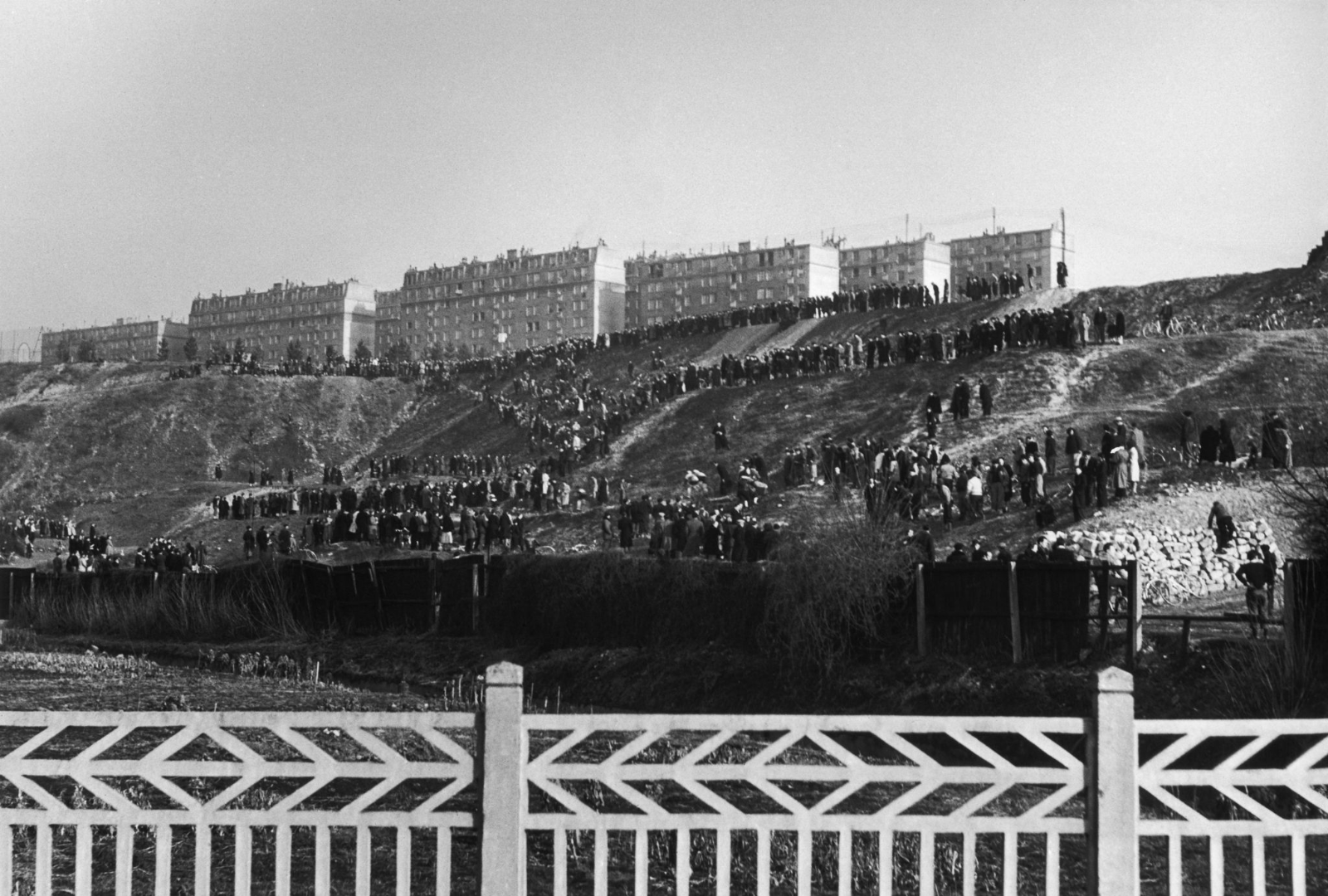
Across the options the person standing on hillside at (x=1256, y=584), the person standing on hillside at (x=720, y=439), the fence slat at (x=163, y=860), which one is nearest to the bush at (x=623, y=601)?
the person standing on hillside at (x=1256, y=584)

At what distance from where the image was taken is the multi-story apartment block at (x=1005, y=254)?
131m

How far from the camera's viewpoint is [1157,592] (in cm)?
2755

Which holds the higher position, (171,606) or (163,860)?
(163,860)

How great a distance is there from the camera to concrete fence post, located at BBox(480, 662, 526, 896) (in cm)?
647

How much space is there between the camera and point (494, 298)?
153 m

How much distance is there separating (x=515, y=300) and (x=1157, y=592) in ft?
419

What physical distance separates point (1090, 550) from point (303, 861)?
18990 millimetres

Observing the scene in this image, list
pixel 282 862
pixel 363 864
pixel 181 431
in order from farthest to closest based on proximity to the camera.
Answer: pixel 181 431 < pixel 363 864 < pixel 282 862

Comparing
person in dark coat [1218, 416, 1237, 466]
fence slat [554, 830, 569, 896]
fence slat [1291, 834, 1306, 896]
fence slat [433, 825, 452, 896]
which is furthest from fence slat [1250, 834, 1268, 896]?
person in dark coat [1218, 416, 1237, 466]

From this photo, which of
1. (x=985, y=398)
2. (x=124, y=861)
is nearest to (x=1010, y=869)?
(x=124, y=861)

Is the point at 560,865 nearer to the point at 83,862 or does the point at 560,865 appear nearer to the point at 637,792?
the point at 637,792

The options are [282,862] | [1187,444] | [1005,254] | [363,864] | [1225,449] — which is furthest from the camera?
[1005,254]

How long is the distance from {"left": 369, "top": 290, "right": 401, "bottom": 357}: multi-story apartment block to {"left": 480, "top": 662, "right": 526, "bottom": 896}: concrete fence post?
15560 centimetres

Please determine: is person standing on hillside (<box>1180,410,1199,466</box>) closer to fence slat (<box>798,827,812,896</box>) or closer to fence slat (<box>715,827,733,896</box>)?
fence slat (<box>798,827,812,896</box>)
